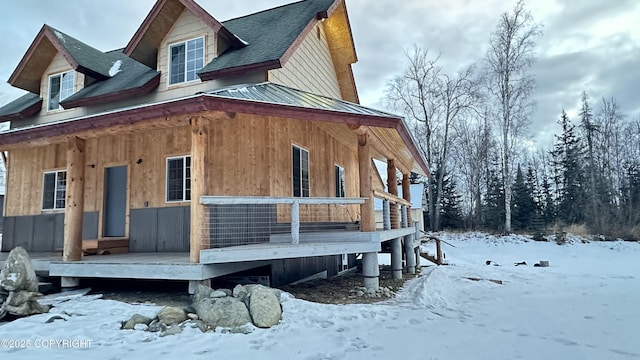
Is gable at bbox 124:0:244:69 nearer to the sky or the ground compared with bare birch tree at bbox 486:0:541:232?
nearer to the ground

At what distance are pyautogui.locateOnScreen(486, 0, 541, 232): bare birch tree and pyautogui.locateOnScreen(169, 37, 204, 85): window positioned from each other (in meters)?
19.3

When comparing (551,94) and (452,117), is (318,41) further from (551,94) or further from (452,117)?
(551,94)

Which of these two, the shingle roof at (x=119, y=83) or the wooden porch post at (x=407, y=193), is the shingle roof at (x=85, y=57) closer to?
the shingle roof at (x=119, y=83)

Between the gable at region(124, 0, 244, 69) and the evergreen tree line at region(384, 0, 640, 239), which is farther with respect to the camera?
the evergreen tree line at region(384, 0, 640, 239)

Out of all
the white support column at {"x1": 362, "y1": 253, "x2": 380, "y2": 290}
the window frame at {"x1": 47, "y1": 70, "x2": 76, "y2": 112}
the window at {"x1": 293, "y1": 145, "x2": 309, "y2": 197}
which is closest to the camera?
the white support column at {"x1": 362, "y1": 253, "x2": 380, "y2": 290}

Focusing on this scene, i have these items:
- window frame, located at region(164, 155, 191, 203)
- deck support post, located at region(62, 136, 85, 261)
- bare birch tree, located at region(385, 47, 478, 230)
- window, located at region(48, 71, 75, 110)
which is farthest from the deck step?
bare birch tree, located at region(385, 47, 478, 230)

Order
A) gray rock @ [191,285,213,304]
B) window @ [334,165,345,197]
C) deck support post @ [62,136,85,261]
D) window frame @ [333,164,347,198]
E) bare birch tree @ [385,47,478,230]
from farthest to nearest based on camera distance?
bare birch tree @ [385,47,478,230]
window @ [334,165,345,197]
window frame @ [333,164,347,198]
deck support post @ [62,136,85,261]
gray rock @ [191,285,213,304]

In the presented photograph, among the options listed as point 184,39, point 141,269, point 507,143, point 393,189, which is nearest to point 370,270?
point 393,189

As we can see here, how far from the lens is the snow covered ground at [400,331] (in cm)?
406

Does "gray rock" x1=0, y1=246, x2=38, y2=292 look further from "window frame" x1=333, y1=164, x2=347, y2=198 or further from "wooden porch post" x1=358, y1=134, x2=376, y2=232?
"window frame" x1=333, y1=164, x2=347, y2=198

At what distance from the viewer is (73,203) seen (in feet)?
22.7

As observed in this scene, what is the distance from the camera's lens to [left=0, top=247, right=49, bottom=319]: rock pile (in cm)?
516

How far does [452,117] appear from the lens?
28.2 meters

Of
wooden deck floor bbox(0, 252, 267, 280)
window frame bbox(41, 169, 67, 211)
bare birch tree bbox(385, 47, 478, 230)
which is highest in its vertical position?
bare birch tree bbox(385, 47, 478, 230)
